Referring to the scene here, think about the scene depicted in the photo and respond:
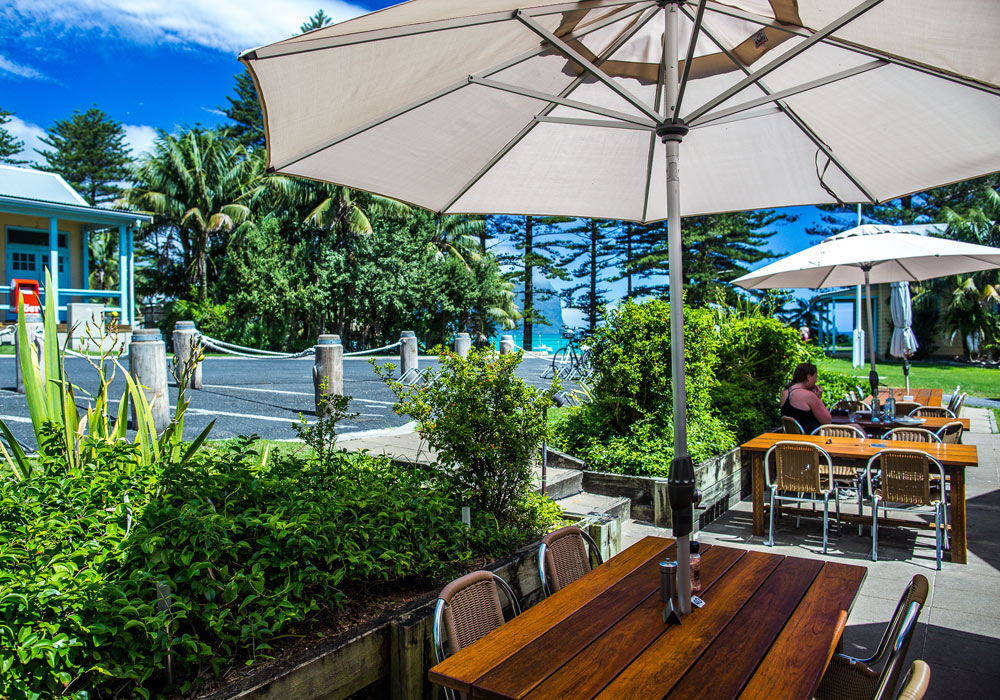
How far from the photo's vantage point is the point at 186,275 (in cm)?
3183

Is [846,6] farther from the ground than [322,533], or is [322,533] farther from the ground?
[846,6]

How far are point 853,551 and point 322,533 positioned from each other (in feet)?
14.6

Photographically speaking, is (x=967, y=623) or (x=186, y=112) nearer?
(x=967, y=623)

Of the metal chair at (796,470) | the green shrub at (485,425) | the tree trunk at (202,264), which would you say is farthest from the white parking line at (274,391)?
the tree trunk at (202,264)

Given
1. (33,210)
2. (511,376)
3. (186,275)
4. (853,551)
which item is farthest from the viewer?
(186,275)

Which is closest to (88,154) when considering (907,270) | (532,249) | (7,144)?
(7,144)

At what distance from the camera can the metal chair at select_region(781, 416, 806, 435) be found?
21.8 ft

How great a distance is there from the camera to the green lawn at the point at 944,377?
717 inches

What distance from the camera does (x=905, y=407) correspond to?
8.32 m

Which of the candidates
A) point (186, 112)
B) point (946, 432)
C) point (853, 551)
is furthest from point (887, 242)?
point (186, 112)

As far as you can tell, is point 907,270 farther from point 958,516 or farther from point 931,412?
point 958,516

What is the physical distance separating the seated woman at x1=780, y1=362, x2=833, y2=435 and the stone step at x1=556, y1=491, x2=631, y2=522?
7.56 ft

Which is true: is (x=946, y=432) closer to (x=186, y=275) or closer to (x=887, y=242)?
(x=887, y=242)

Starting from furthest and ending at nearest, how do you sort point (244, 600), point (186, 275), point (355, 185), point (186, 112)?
1. point (186, 112)
2. point (186, 275)
3. point (355, 185)
4. point (244, 600)
